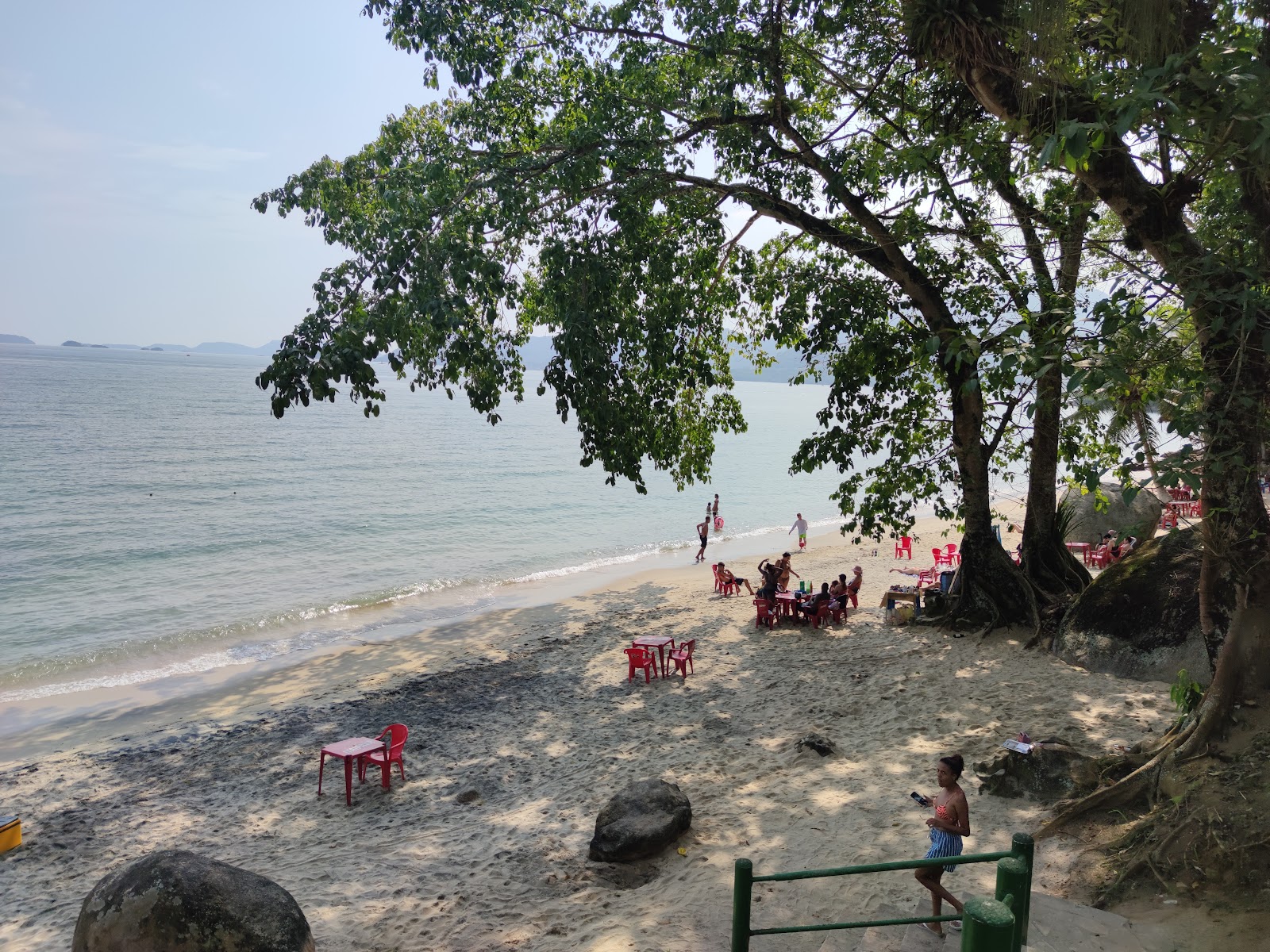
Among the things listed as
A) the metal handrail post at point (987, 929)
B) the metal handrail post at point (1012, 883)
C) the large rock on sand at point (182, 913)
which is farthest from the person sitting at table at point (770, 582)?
the metal handrail post at point (987, 929)

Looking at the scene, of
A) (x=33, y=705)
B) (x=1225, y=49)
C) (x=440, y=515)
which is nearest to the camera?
(x=1225, y=49)

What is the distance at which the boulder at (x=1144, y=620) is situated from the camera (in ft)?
32.3

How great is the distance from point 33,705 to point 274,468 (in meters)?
36.0

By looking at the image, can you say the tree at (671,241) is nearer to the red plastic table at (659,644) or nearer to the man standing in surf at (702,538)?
the red plastic table at (659,644)

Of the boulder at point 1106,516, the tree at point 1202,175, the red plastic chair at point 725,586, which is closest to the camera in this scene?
the tree at point 1202,175

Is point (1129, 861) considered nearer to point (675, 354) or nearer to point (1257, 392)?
point (1257, 392)

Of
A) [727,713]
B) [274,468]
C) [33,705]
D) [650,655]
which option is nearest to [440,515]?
[274,468]

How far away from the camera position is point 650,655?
13438 millimetres

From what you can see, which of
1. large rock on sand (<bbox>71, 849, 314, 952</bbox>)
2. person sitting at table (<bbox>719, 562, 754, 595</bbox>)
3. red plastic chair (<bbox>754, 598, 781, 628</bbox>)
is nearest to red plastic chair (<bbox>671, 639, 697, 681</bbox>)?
red plastic chair (<bbox>754, 598, 781, 628</bbox>)

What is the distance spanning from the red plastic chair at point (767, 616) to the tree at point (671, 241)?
3.02 m

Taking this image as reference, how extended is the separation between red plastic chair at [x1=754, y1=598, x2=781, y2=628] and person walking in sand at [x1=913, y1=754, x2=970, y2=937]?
10617mm

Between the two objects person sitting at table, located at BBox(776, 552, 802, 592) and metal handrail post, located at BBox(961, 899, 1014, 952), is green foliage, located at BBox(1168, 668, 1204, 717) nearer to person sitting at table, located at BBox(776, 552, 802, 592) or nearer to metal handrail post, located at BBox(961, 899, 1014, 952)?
metal handrail post, located at BBox(961, 899, 1014, 952)

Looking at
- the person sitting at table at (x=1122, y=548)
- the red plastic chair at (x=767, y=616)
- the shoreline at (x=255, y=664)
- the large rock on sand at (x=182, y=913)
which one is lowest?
the shoreline at (x=255, y=664)

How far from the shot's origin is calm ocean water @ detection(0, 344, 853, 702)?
62.9 ft
